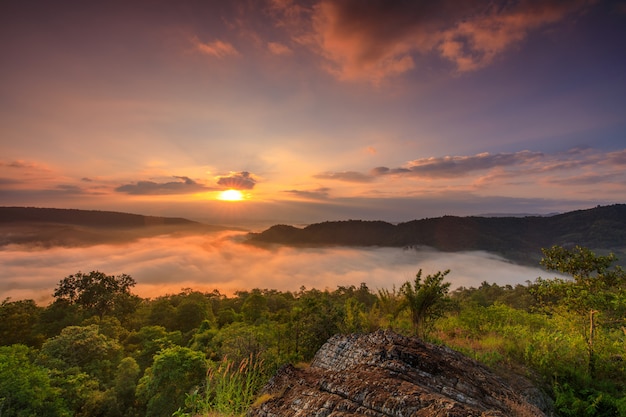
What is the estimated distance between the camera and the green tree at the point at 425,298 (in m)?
10.0

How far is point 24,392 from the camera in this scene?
56.3ft

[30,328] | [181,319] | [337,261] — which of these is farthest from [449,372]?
[337,261]

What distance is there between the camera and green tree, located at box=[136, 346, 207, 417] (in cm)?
1844

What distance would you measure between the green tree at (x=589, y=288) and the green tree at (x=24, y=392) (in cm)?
2568

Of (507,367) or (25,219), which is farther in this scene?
(25,219)

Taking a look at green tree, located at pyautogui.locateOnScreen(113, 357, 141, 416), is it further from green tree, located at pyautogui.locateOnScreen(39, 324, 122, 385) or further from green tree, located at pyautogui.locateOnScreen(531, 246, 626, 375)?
green tree, located at pyautogui.locateOnScreen(531, 246, 626, 375)

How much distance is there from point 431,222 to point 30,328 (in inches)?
7350

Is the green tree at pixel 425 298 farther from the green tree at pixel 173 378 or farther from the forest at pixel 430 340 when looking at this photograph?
the green tree at pixel 173 378

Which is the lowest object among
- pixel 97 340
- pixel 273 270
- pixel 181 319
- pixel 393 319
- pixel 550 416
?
pixel 273 270

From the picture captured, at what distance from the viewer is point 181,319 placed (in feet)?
154

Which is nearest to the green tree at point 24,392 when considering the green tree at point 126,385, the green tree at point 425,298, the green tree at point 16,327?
the green tree at point 126,385

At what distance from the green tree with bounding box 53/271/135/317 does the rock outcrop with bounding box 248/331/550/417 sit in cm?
5588

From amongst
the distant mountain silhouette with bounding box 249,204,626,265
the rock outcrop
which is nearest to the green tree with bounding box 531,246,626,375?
the rock outcrop

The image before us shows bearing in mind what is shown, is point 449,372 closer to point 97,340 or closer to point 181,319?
point 97,340
